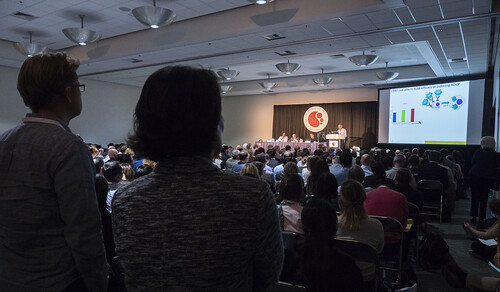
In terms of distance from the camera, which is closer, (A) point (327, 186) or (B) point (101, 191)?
(B) point (101, 191)

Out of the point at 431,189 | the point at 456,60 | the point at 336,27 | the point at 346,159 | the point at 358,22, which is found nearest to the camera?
the point at 346,159

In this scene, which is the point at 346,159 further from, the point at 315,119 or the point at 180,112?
the point at 315,119

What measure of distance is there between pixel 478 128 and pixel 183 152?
14.4 m

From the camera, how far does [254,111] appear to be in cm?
1977

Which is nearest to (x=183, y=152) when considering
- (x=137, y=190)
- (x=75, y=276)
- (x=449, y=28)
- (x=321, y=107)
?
(x=137, y=190)

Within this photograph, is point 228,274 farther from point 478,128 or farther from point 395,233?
point 478,128

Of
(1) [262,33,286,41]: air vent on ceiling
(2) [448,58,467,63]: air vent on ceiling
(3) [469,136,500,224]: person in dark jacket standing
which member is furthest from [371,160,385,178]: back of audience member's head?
(2) [448,58,467,63]: air vent on ceiling

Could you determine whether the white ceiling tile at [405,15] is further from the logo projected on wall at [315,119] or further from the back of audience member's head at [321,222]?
the logo projected on wall at [315,119]

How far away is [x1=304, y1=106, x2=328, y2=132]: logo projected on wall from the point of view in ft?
57.8

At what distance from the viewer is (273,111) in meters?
19.1

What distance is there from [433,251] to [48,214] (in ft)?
13.0

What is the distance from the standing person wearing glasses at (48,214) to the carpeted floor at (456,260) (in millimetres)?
3384

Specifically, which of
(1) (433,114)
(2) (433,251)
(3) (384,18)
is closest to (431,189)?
(2) (433,251)

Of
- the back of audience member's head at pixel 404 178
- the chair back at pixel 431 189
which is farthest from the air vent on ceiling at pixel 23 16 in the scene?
the chair back at pixel 431 189
